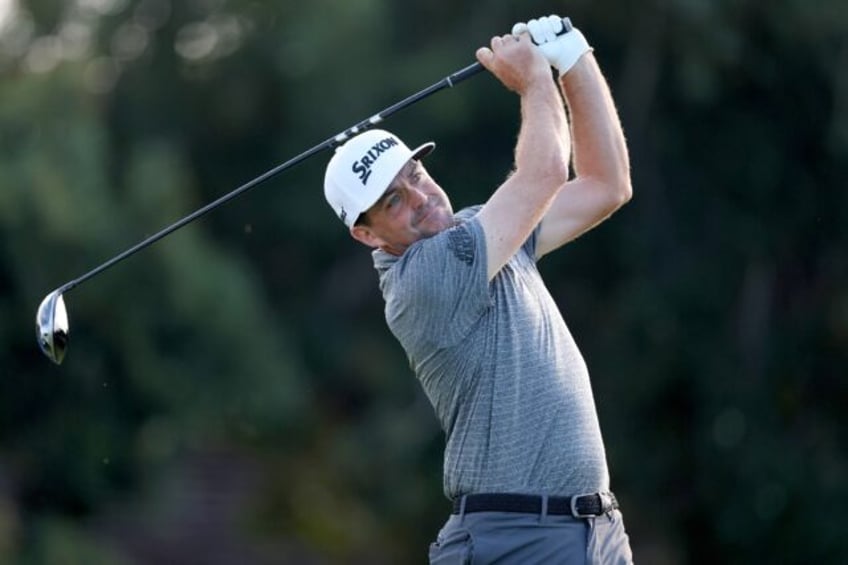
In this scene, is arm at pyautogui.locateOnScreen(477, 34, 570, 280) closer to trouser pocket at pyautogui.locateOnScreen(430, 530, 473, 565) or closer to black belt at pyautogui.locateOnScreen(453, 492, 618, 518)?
black belt at pyautogui.locateOnScreen(453, 492, 618, 518)

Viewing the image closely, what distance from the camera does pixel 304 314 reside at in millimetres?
18797

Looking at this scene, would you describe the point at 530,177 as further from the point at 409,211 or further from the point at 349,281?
the point at 349,281

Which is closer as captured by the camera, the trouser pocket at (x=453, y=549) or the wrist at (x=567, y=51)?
the trouser pocket at (x=453, y=549)

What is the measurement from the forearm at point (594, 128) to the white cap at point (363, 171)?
19.3 inches

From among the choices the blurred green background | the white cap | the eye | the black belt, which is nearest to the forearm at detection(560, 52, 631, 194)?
the white cap

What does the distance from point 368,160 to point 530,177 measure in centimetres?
46

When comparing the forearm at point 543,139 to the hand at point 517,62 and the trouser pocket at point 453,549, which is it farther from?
the trouser pocket at point 453,549

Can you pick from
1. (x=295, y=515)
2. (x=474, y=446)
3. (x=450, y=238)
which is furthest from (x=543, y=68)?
(x=295, y=515)

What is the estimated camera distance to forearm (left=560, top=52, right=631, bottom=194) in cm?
513

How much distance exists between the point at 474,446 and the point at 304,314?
46.5 feet

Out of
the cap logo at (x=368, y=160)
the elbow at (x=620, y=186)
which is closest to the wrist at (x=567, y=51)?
the elbow at (x=620, y=186)

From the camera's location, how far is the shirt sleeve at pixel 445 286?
463cm

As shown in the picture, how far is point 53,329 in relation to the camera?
5.57 m

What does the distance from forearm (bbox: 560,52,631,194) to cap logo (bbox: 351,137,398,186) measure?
1.79 ft
